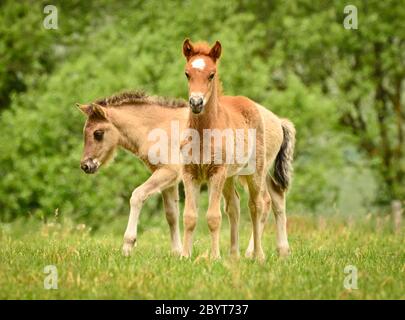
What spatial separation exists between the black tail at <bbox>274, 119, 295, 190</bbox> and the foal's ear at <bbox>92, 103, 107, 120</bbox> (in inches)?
97.7

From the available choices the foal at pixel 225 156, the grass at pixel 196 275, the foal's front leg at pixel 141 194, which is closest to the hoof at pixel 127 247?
the foal's front leg at pixel 141 194

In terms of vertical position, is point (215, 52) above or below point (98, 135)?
above

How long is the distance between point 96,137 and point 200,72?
8.85 feet

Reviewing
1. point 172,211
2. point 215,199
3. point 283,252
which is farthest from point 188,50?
point 283,252

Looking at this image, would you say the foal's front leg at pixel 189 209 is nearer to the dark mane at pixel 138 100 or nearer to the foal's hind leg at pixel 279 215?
the foal's hind leg at pixel 279 215

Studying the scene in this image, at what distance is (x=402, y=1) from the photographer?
2247 centimetres

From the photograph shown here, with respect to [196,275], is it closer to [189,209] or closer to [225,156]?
[189,209]

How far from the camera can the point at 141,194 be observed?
9.79m

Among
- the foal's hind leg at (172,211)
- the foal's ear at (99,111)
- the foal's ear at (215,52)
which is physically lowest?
the foal's hind leg at (172,211)

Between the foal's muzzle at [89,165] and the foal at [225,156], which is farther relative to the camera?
the foal's muzzle at [89,165]

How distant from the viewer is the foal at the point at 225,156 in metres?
8.31

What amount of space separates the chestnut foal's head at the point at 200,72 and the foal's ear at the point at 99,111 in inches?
84.2
